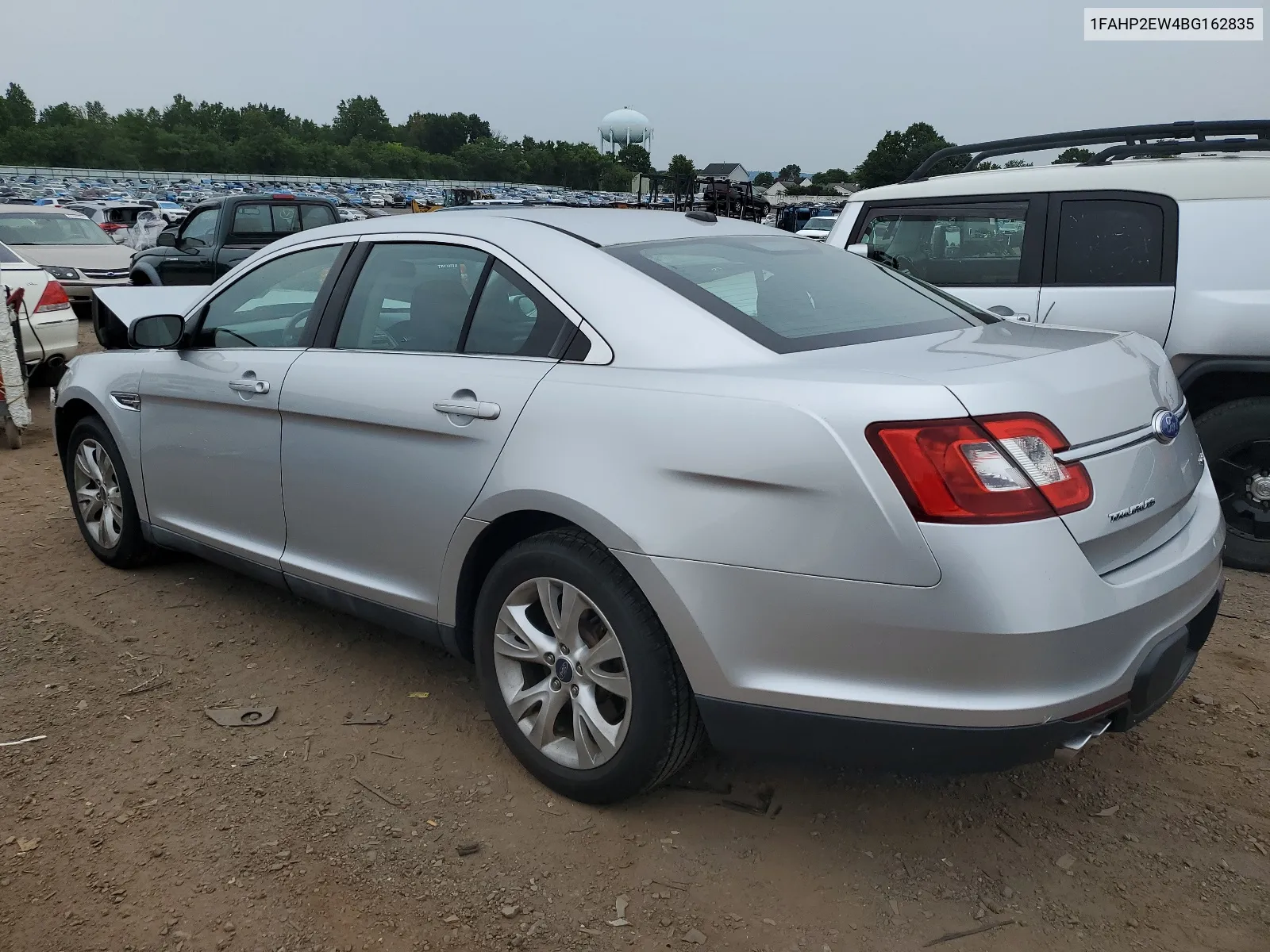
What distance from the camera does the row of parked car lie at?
2.16 metres

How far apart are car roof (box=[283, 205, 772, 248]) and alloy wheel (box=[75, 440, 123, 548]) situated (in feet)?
5.89

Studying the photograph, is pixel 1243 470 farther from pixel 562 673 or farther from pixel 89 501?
pixel 89 501

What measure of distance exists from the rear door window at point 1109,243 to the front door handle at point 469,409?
3392 mm

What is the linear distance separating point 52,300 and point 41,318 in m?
0.28

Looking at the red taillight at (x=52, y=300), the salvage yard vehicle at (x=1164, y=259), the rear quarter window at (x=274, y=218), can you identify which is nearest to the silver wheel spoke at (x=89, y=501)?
the salvage yard vehicle at (x=1164, y=259)

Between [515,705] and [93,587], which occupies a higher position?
[515,705]

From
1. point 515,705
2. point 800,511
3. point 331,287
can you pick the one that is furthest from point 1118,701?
point 331,287

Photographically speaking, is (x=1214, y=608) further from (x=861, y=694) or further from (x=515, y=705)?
(x=515, y=705)

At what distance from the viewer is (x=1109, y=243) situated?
193 inches

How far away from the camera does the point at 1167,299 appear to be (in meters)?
4.71

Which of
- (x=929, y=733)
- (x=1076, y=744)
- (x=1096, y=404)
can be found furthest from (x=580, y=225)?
(x=1076, y=744)

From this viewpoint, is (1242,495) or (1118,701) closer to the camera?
(1118,701)

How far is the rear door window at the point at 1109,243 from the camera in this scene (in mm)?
4793

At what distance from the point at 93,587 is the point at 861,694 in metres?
3.68
